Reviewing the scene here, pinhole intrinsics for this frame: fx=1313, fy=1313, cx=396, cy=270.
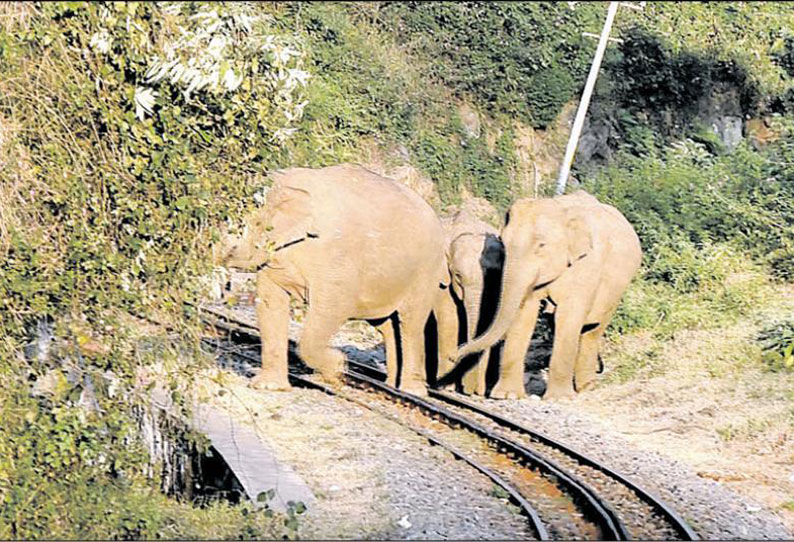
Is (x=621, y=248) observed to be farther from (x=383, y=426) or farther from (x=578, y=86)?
(x=578, y=86)

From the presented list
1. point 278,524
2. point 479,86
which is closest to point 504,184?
point 479,86

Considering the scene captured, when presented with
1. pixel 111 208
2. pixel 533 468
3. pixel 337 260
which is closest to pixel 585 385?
pixel 337 260

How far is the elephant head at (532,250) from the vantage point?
14.7 m

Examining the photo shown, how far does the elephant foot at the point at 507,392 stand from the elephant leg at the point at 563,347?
37 cm

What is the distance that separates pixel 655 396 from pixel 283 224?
194 inches

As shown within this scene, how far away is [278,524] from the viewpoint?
28.6ft

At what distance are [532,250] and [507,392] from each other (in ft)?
5.65

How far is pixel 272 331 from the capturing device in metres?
14.0

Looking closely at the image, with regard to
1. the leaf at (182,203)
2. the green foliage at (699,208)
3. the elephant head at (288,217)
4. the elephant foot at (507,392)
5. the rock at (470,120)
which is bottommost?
the elephant foot at (507,392)

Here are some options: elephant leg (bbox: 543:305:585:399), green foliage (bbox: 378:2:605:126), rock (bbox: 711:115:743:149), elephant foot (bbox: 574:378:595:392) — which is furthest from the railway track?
rock (bbox: 711:115:743:149)

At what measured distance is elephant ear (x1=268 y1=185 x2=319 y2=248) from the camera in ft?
44.2

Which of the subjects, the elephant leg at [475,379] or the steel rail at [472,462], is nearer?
the steel rail at [472,462]

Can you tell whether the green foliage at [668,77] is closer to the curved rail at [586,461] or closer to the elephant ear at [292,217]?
the curved rail at [586,461]

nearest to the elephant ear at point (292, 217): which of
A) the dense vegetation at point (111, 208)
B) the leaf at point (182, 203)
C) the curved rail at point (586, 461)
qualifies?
the curved rail at point (586, 461)
